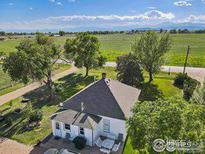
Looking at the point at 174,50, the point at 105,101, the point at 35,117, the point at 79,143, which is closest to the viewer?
the point at 79,143

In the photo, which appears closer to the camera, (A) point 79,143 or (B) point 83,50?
(A) point 79,143

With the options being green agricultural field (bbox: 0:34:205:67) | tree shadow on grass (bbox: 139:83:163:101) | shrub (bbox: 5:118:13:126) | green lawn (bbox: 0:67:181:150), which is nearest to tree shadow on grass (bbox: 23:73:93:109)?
green lawn (bbox: 0:67:181:150)

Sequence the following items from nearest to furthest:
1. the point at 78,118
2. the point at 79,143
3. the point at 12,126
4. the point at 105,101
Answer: the point at 79,143
the point at 78,118
the point at 105,101
the point at 12,126

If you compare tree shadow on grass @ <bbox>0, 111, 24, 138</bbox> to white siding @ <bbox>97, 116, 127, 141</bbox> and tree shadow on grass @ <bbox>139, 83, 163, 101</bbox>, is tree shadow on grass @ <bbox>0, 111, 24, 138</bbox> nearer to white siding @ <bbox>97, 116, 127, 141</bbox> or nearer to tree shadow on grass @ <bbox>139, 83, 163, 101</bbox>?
white siding @ <bbox>97, 116, 127, 141</bbox>

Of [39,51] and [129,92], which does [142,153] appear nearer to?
[129,92]

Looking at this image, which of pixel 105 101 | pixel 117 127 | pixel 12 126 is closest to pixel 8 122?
pixel 12 126

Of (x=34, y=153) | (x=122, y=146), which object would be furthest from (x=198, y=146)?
(x=34, y=153)

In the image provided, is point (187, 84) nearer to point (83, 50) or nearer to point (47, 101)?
point (83, 50)
